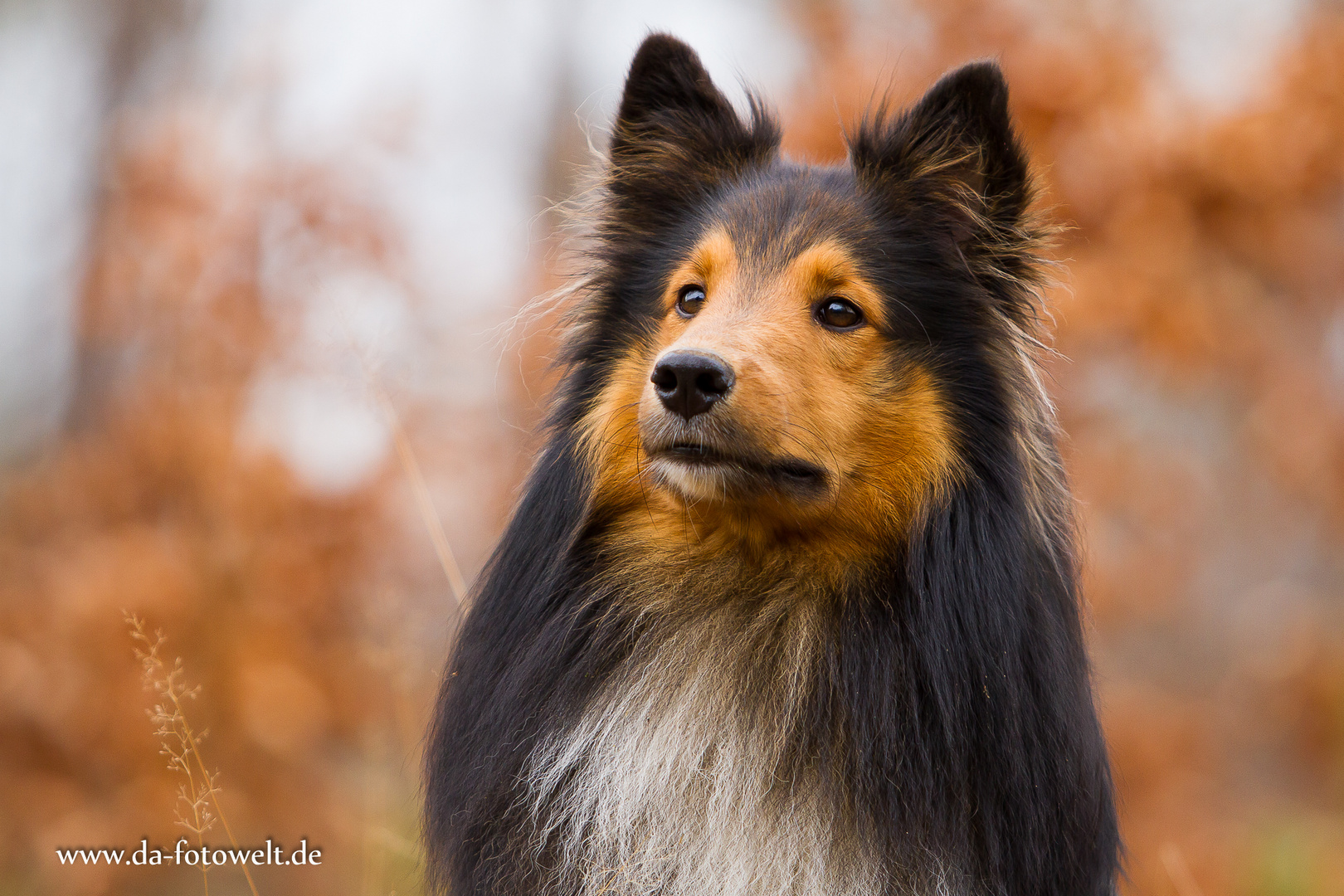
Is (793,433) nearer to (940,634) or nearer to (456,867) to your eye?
(940,634)

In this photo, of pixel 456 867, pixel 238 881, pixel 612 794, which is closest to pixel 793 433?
pixel 612 794

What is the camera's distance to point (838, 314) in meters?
2.97

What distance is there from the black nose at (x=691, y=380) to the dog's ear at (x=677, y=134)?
3.27 ft

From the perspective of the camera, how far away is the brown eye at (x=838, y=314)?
9.71 ft

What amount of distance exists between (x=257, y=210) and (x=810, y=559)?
3.92 metres

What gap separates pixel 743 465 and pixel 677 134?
1.32 meters

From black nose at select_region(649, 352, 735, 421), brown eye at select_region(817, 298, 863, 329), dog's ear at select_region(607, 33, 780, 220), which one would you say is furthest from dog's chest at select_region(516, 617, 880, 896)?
dog's ear at select_region(607, 33, 780, 220)

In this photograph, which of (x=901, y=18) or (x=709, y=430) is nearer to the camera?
(x=709, y=430)

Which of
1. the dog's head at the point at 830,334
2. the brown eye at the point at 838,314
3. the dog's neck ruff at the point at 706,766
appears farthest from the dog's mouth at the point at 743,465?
the brown eye at the point at 838,314

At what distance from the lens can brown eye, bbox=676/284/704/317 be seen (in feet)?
10.3

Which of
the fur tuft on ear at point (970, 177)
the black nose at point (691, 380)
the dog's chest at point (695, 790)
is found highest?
the fur tuft on ear at point (970, 177)

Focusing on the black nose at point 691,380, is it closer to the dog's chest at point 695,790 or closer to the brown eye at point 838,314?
the brown eye at point 838,314

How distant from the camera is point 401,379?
451 centimetres

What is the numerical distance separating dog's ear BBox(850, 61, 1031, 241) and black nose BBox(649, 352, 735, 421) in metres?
0.93
